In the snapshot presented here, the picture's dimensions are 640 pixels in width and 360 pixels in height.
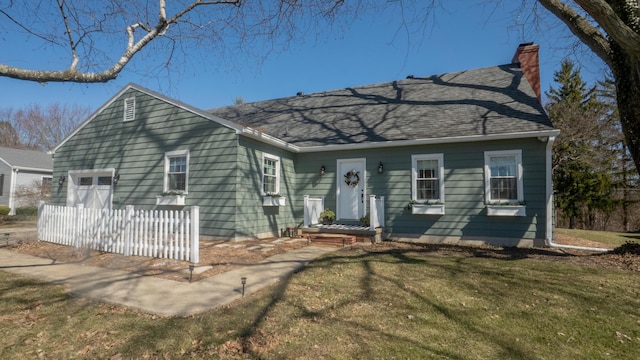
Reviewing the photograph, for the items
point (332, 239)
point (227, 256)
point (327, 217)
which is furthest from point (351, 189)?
point (227, 256)

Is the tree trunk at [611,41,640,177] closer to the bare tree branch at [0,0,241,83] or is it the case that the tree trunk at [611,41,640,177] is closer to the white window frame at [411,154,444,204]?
the white window frame at [411,154,444,204]

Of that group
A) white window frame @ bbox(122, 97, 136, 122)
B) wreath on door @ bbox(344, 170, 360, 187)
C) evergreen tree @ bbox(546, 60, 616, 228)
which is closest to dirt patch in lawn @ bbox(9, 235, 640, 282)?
wreath on door @ bbox(344, 170, 360, 187)

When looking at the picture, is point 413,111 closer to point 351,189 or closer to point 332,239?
point 351,189

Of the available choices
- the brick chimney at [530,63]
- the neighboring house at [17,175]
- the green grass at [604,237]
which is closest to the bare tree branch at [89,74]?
the brick chimney at [530,63]

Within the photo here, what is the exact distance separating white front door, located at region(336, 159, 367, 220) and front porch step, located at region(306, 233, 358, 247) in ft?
5.03

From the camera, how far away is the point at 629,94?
6367mm

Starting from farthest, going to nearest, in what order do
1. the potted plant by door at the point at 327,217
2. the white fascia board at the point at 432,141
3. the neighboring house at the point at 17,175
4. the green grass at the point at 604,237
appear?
the neighboring house at the point at 17,175 → the green grass at the point at 604,237 → the potted plant by door at the point at 327,217 → the white fascia board at the point at 432,141

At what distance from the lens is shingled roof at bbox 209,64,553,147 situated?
984 centimetres

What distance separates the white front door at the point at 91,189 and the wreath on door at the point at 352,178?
28.1 feet

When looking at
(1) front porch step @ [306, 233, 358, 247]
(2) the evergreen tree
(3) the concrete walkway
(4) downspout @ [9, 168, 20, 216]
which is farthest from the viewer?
(4) downspout @ [9, 168, 20, 216]

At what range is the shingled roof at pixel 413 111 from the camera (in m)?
9.84

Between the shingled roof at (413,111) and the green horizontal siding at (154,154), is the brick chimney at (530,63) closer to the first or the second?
the shingled roof at (413,111)

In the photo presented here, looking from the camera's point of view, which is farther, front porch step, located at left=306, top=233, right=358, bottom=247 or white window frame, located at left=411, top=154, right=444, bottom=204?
white window frame, located at left=411, top=154, right=444, bottom=204

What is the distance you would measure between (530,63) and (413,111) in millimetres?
5020
